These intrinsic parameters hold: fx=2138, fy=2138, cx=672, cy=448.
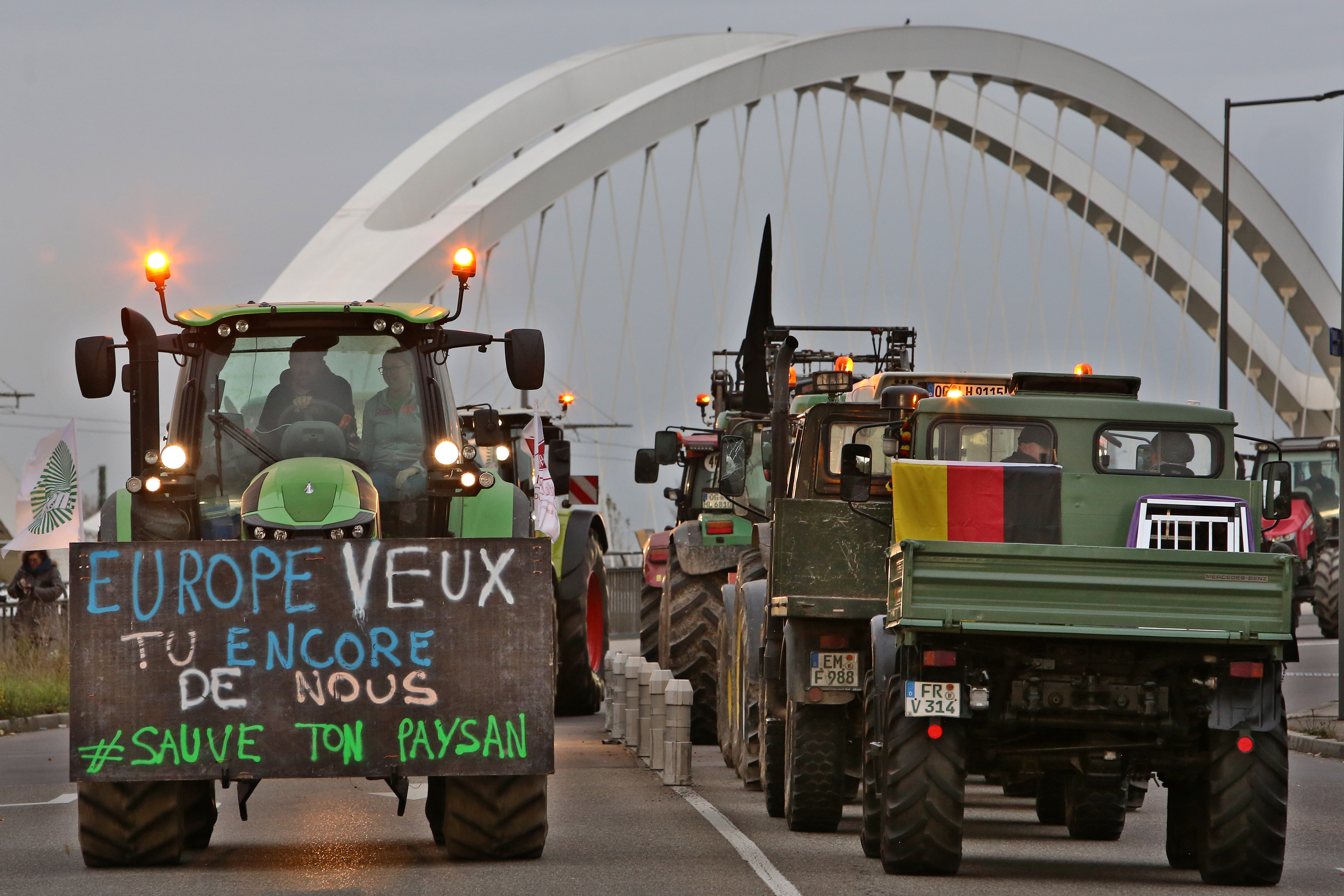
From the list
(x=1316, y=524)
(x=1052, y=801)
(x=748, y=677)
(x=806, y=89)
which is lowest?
(x=1052, y=801)

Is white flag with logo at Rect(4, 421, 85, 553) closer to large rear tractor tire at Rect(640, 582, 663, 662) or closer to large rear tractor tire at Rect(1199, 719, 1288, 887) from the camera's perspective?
large rear tractor tire at Rect(640, 582, 663, 662)

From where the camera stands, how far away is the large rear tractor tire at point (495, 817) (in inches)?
411

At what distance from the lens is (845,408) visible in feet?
45.5

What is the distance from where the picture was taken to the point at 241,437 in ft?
36.7

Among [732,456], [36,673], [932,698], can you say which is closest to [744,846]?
[932,698]

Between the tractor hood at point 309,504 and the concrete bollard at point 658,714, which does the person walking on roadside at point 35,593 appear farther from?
the tractor hood at point 309,504

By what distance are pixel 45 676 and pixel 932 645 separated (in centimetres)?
1608

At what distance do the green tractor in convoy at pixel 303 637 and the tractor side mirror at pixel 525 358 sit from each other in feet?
0.04

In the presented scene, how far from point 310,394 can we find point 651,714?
19.1 ft

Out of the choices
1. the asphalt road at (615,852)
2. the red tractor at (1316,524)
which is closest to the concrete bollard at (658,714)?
the asphalt road at (615,852)

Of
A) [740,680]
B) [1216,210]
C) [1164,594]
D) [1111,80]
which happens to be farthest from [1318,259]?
[1164,594]

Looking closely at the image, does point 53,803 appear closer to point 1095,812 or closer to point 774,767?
point 774,767

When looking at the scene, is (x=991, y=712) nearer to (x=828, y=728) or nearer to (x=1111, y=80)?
(x=828, y=728)

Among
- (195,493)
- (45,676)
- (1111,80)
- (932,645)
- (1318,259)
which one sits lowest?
(45,676)
